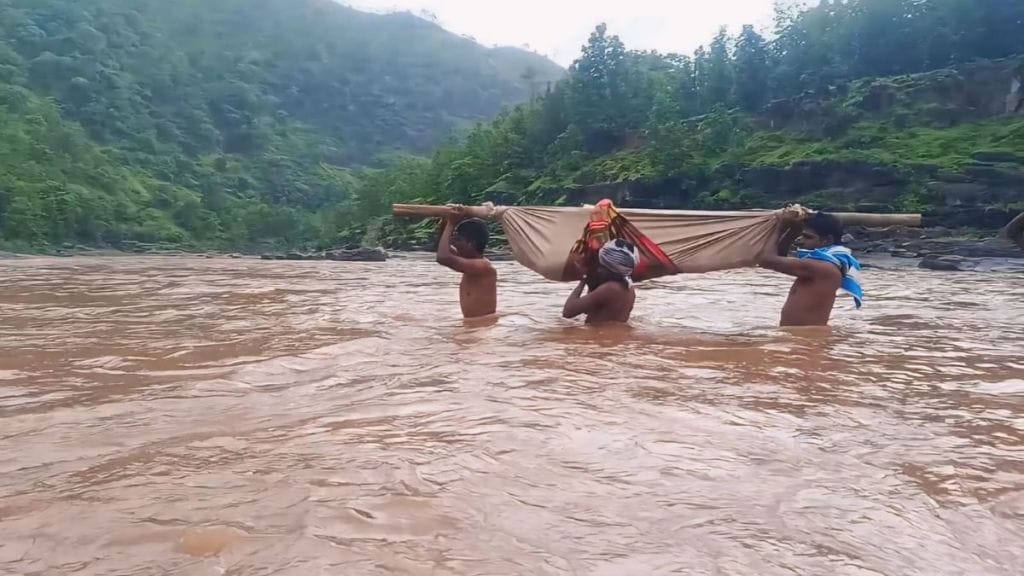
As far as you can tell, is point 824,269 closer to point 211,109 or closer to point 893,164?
point 893,164

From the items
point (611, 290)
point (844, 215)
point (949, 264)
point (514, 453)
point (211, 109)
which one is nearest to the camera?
point (514, 453)

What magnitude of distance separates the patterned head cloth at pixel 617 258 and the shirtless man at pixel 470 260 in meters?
1.12

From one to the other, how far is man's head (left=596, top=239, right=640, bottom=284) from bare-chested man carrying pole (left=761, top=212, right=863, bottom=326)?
0.99 m

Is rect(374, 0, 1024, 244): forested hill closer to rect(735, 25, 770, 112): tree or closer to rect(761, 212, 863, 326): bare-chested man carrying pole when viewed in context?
rect(735, 25, 770, 112): tree

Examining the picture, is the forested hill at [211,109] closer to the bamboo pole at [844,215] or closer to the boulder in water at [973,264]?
the boulder in water at [973,264]

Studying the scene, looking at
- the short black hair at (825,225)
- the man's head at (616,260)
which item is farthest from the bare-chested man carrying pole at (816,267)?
the man's head at (616,260)

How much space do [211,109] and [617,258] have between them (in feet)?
211

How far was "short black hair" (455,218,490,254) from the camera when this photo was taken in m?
6.88

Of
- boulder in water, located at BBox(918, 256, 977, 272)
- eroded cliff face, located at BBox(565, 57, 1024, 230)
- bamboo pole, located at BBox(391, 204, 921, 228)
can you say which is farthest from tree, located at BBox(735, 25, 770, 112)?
bamboo pole, located at BBox(391, 204, 921, 228)

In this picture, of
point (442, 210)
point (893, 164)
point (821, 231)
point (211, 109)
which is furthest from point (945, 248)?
point (211, 109)

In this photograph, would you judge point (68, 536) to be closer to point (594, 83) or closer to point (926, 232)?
point (926, 232)

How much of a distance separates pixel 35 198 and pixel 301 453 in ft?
123

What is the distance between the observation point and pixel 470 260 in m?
6.98

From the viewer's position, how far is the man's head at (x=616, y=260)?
20.5 feet
